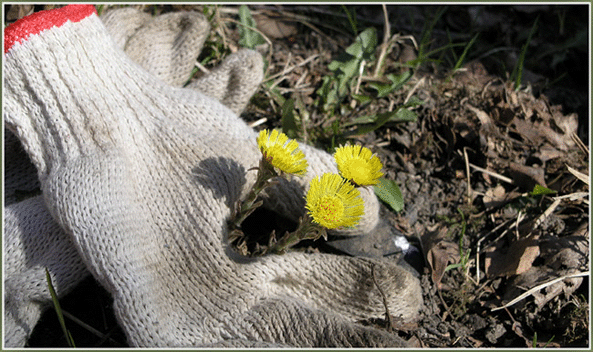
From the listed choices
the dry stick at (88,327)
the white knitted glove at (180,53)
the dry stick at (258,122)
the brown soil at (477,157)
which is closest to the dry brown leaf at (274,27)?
the brown soil at (477,157)

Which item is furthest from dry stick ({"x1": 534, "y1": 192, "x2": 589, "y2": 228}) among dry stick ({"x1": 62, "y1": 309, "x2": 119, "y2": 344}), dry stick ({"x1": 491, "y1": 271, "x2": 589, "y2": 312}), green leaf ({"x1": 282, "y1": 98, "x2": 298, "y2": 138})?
dry stick ({"x1": 62, "y1": 309, "x2": 119, "y2": 344})

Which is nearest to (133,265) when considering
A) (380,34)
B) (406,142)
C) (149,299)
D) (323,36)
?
(149,299)

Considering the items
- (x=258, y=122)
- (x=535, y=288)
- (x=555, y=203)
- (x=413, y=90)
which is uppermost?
(x=258, y=122)

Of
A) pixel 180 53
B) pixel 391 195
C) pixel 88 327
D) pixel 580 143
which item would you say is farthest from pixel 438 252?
pixel 180 53

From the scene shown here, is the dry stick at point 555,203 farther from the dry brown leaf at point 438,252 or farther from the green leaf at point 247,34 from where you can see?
the green leaf at point 247,34

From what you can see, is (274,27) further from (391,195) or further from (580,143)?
(580,143)
